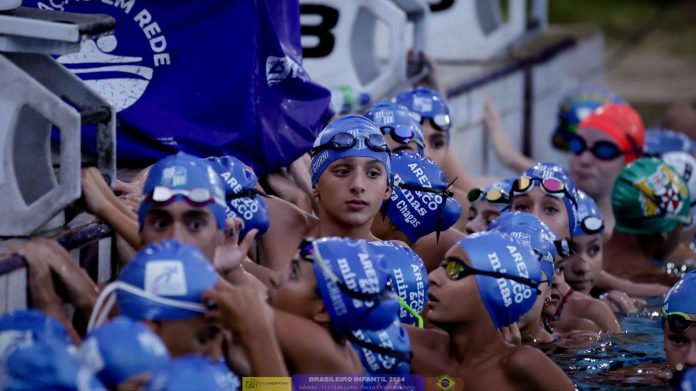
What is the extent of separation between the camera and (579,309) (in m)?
6.27

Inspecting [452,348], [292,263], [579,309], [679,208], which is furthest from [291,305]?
[679,208]

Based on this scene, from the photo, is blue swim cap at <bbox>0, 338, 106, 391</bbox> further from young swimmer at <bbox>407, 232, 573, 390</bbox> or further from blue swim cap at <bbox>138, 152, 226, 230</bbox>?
young swimmer at <bbox>407, 232, 573, 390</bbox>

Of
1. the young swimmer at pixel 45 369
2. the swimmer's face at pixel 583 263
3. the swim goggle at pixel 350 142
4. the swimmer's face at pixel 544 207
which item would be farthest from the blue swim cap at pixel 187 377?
the swimmer's face at pixel 583 263

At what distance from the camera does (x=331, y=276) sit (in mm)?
4293

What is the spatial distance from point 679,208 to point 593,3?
50.0 ft

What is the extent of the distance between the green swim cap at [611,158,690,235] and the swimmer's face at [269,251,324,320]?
3824 millimetres

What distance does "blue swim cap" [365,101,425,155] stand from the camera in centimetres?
659

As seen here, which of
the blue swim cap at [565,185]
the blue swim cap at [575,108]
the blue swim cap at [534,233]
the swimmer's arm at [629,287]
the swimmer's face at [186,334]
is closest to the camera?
the swimmer's face at [186,334]

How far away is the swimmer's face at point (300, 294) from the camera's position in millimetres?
4355

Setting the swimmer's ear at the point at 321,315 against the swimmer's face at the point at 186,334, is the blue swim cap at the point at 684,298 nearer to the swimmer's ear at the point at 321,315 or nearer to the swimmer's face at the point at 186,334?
the swimmer's ear at the point at 321,315

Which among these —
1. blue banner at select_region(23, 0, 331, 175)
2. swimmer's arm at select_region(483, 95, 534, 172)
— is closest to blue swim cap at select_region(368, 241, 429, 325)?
blue banner at select_region(23, 0, 331, 175)

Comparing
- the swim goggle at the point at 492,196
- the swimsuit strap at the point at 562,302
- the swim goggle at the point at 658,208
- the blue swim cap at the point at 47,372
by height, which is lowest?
the swimsuit strap at the point at 562,302

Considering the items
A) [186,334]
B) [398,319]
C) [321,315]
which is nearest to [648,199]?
[398,319]

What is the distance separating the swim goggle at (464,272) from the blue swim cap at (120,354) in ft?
5.48
